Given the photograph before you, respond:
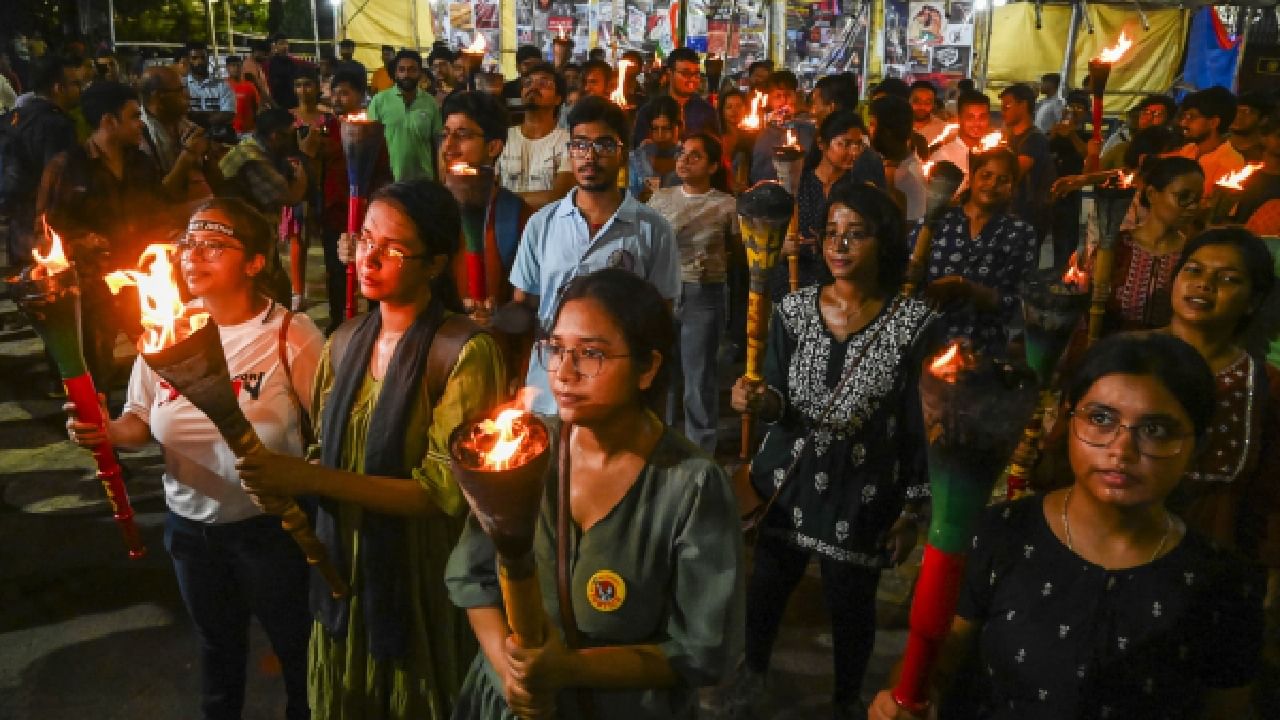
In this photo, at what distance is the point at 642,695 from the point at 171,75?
23.1ft

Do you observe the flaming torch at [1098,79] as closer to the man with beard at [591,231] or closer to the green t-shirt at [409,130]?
the man with beard at [591,231]

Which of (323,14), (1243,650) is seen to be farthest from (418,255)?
(323,14)

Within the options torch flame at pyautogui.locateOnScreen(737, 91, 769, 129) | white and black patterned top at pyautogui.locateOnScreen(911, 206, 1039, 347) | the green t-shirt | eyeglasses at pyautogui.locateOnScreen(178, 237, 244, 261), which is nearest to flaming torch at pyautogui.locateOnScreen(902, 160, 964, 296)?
white and black patterned top at pyautogui.locateOnScreen(911, 206, 1039, 347)

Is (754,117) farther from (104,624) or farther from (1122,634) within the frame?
(1122,634)

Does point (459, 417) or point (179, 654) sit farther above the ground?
point (459, 417)

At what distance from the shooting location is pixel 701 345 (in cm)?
568

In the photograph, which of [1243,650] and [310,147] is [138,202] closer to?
[310,147]

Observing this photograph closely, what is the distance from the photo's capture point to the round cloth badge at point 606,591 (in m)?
2.02

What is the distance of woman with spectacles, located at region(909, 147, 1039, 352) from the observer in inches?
189

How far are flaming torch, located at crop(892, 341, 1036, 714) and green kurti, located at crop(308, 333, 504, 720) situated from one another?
1.31 meters

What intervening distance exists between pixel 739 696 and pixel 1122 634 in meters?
2.02

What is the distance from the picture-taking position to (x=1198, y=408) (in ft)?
6.82

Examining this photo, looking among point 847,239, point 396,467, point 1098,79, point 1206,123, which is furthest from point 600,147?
point 1206,123

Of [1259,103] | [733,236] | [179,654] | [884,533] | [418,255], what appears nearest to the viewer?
[418,255]
